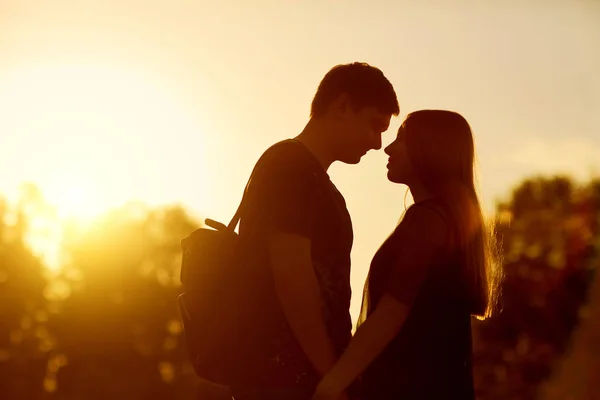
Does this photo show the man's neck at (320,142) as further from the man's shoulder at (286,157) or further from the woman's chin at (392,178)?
the woman's chin at (392,178)

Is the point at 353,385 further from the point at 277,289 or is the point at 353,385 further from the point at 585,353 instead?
the point at 585,353

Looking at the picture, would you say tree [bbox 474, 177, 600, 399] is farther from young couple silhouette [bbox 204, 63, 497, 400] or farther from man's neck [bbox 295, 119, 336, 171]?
man's neck [bbox 295, 119, 336, 171]

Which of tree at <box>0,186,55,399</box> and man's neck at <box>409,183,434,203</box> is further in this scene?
tree at <box>0,186,55,399</box>

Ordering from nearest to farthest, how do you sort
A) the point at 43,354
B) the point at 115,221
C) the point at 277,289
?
1. the point at 277,289
2. the point at 43,354
3. the point at 115,221

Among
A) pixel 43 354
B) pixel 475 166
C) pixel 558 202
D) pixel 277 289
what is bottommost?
pixel 43 354

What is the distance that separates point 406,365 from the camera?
6.52 m

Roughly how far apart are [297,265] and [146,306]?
6075 cm

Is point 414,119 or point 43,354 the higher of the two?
point 414,119

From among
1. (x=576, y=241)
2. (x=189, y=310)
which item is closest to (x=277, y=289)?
(x=189, y=310)

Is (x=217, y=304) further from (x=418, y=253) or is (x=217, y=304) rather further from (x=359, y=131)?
(x=359, y=131)

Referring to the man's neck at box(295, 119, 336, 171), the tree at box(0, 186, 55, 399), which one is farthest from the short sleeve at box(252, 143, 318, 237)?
the tree at box(0, 186, 55, 399)

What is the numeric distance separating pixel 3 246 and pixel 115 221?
12.6m

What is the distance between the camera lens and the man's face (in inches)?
269

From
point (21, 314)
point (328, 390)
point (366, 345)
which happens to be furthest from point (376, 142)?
point (21, 314)
